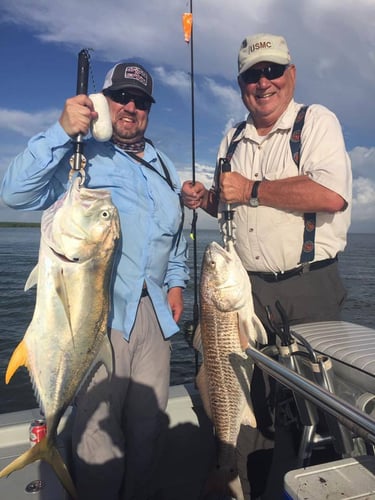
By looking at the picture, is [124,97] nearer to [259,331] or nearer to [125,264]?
[125,264]

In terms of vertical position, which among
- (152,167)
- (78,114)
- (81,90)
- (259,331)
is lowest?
(259,331)

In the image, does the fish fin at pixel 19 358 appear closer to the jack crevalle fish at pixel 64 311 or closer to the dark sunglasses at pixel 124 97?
the jack crevalle fish at pixel 64 311

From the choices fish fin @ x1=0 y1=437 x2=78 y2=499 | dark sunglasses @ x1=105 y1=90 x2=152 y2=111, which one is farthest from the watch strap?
fish fin @ x1=0 y1=437 x2=78 y2=499

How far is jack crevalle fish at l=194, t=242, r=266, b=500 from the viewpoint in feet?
9.98

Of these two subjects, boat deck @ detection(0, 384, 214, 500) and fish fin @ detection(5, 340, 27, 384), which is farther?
boat deck @ detection(0, 384, 214, 500)

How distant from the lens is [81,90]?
9.32ft

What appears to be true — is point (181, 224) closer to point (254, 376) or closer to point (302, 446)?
point (254, 376)

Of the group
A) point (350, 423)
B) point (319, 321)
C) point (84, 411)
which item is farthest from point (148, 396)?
point (350, 423)

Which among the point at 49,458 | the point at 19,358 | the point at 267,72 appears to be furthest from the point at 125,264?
the point at 267,72

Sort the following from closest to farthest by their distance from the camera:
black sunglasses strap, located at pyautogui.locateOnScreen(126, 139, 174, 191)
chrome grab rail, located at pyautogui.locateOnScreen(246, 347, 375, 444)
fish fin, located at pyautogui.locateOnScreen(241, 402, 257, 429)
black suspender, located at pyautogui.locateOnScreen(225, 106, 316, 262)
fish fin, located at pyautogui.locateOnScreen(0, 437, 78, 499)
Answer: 1. chrome grab rail, located at pyautogui.locateOnScreen(246, 347, 375, 444)
2. fish fin, located at pyautogui.locateOnScreen(0, 437, 78, 499)
3. fish fin, located at pyautogui.locateOnScreen(241, 402, 257, 429)
4. black suspender, located at pyautogui.locateOnScreen(225, 106, 316, 262)
5. black sunglasses strap, located at pyautogui.locateOnScreen(126, 139, 174, 191)

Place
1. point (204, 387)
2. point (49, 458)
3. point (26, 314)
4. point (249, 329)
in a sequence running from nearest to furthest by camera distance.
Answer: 1. point (49, 458)
2. point (249, 329)
3. point (204, 387)
4. point (26, 314)

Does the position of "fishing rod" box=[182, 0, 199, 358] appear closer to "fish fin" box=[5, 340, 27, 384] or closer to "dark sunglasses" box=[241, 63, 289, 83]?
"dark sunglasses" box=[241, 63, 289, 83]

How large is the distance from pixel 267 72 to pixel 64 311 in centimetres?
263

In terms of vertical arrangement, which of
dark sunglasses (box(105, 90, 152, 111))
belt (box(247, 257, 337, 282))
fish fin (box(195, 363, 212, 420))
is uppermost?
dark sunglasses (box(105, 90, 152, 111))
